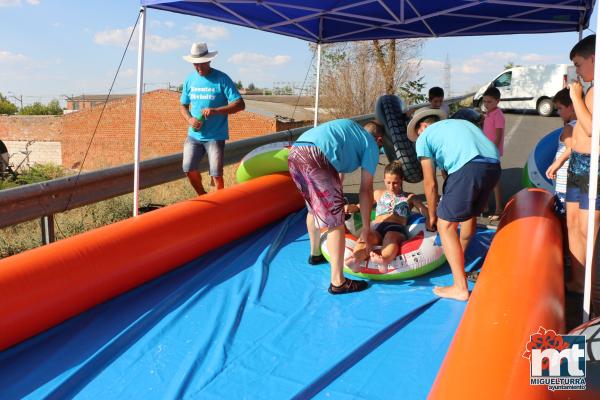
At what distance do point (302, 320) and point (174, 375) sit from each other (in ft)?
3.37

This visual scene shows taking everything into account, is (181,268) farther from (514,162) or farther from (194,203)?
(514,162)

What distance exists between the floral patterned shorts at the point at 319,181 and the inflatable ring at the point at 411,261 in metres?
0.60

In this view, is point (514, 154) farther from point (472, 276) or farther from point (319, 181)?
point (319, 181)

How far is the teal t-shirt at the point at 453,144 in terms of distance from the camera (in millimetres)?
3824

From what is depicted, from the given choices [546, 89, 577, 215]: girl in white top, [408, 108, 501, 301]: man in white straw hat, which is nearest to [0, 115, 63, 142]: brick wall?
[546, 89, 577, 215]: girl in white top

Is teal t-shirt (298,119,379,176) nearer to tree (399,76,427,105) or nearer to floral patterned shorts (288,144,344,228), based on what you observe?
floral patterned shorts (288,144,344,228)

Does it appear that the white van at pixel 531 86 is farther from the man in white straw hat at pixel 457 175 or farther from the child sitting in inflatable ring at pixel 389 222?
the man in white straw hat at pixel 457 175

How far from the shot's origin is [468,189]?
12.5 feet

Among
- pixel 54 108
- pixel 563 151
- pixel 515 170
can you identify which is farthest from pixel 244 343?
pixel 54 108

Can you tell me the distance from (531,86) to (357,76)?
8.36m

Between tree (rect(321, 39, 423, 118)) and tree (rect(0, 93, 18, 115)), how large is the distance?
4196 cm

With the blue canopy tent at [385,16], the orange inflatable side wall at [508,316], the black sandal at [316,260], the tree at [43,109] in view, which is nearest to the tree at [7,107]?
the tree at [43,109]

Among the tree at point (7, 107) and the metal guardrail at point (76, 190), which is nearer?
the metal guardrail at point (76, 190)

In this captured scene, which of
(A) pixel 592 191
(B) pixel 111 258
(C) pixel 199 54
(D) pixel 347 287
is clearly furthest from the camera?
(C) pixel 199 54
